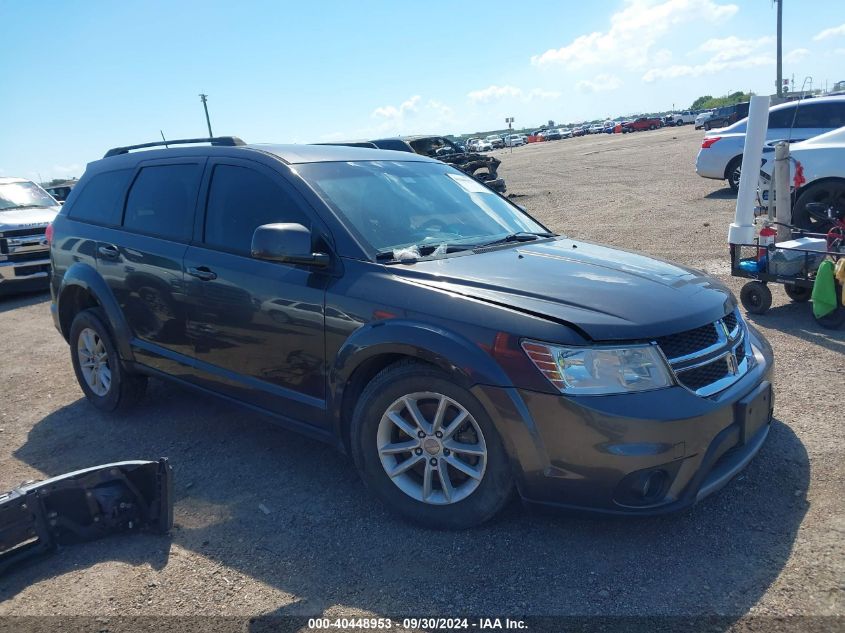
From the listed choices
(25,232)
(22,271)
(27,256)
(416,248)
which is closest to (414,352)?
(416,248)

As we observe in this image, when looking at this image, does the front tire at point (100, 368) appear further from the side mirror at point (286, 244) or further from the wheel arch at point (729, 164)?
the wheel arch at point (729, 164)

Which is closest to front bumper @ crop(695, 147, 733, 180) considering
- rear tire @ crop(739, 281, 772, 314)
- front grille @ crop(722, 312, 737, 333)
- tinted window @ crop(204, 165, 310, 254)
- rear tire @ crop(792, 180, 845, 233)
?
rear tire @ crop(792, 180, 845, 233)

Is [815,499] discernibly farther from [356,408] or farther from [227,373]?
[227,373]

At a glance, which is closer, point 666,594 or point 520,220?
point 666,594

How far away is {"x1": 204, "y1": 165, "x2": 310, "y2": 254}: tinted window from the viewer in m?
3.86

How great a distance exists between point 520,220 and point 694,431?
82.9 inches

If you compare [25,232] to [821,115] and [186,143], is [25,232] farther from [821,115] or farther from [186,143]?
[821,115]

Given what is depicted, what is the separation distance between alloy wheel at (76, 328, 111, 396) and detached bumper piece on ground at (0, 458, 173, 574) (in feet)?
6.33

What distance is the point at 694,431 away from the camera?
9.25 feet

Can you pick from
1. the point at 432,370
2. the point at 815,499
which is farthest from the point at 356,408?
the point at 815,499

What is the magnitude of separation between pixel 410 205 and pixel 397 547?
1913 millimetres

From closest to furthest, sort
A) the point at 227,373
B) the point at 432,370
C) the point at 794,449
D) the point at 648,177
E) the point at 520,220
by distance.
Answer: the point at 432,370 → the point at 794,449 → the point at 227,373 → the point at 520,220 → the point at 648,177

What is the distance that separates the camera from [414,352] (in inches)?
122

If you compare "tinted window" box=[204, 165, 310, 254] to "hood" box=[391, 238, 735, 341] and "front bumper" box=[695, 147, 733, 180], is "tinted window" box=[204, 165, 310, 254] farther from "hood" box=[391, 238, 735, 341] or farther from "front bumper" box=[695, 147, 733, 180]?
"front bumper" box=[695, 147, 733, 180]
